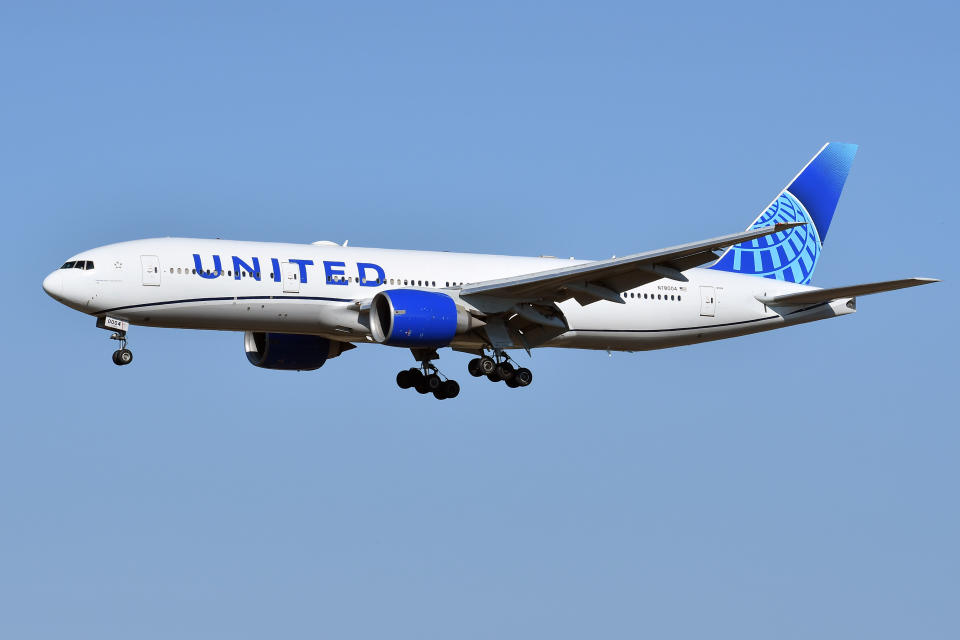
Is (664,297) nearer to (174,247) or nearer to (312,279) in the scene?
(312,279)

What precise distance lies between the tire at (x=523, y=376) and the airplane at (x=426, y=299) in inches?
1.1

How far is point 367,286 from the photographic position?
40500mm

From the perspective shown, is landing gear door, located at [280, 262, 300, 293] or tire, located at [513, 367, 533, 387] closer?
landing gear door, located at [280, 262, 300, 293]

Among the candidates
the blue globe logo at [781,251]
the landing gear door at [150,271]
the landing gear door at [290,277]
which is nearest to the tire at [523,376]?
the landing gear door at [290,277]

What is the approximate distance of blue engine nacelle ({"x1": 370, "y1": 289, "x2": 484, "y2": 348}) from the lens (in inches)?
1519

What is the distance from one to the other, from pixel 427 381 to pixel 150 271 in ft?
32.2

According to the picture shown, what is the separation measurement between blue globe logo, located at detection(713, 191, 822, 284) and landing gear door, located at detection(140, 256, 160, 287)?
1786cm

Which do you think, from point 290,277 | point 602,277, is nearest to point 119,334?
point 290,277

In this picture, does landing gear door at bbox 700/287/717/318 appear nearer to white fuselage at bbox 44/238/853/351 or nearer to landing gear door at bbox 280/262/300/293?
white fuselage at bbox 44/238/853/351

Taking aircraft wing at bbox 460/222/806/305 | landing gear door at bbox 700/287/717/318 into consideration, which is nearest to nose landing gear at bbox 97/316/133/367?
aircraft wing at bbox 460/222/806/305

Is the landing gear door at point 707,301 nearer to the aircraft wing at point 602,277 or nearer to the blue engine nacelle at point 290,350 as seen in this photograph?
the aircraft wing at point 602,277

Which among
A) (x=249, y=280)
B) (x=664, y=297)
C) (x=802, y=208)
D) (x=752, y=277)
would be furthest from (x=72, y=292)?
(x=802, y=208)

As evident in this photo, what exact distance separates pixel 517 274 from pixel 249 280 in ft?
26.3

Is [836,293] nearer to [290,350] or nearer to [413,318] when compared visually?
[413,318]
